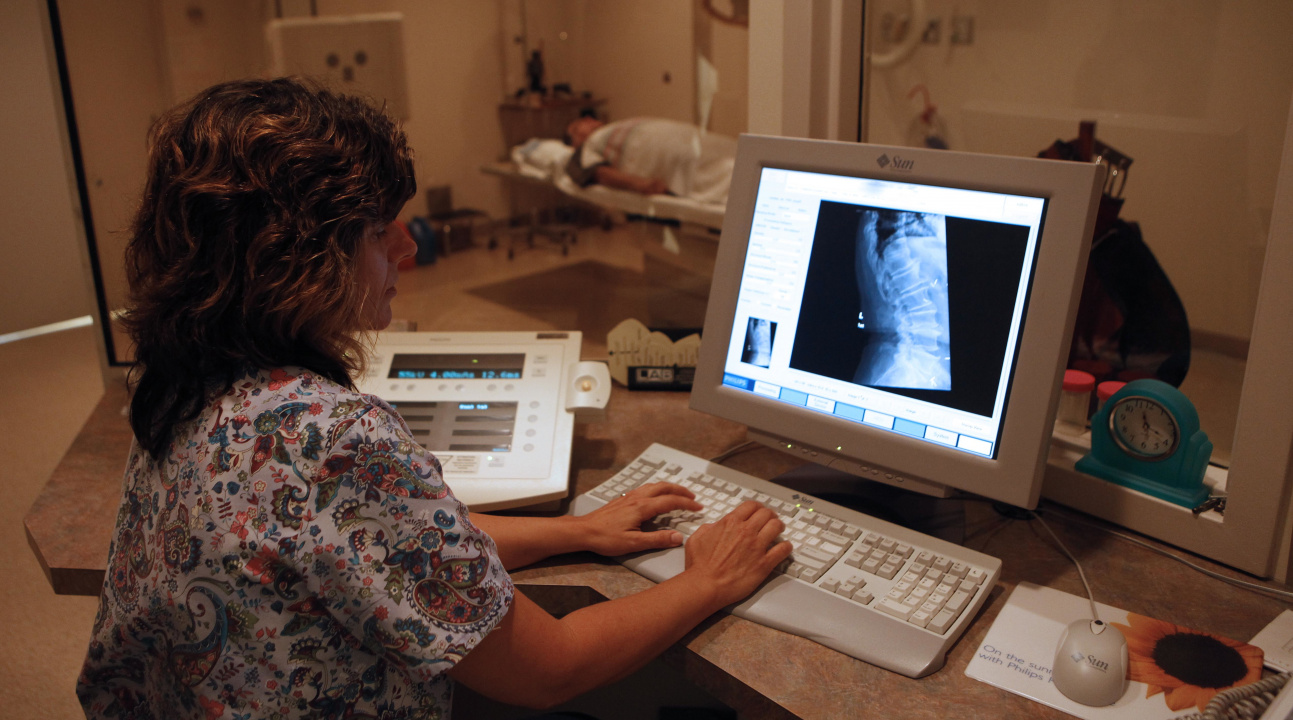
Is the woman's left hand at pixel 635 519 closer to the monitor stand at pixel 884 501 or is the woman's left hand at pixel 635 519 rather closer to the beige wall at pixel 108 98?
the monitor stand at pixel 884 501

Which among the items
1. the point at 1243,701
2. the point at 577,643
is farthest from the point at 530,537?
the point at 1243,701

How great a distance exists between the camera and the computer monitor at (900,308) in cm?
90

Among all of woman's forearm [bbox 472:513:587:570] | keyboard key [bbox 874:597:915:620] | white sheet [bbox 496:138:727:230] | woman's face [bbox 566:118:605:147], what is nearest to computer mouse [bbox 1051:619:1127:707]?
keyboard key [bbox 874:597:915:620]

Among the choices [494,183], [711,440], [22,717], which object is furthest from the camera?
[494,183]

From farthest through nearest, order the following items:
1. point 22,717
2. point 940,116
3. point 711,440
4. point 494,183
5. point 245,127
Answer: point 494,183
point 940,116
point 22,717
point 711,440
point 245,127

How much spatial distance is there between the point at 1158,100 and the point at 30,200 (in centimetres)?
302

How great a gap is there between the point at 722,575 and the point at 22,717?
173 cm

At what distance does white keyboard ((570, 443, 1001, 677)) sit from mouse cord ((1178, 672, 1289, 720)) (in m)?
0.21

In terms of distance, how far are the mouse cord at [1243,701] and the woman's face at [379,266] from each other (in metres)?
0.79

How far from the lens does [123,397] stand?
59.4 inches

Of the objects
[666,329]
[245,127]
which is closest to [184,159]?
[245,127]

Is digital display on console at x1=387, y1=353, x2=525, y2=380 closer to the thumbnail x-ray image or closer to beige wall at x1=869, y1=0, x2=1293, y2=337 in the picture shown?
the thumbnail x-ray image

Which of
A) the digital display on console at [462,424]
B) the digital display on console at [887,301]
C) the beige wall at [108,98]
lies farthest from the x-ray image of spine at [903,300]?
the beige wall at [108,98]

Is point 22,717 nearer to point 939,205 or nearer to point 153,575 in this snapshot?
point 153,575
